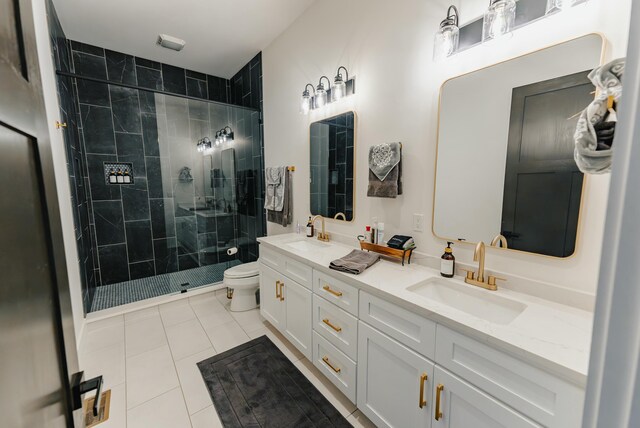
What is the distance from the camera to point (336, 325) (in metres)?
1.64

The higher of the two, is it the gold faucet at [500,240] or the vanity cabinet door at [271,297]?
the gold faucet at [500,240]

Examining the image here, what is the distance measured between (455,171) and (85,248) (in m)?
3.72

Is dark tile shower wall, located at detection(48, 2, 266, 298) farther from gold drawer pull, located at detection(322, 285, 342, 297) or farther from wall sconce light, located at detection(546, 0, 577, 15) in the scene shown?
wall sconce light, located at detection(546, 0, 577, 15)

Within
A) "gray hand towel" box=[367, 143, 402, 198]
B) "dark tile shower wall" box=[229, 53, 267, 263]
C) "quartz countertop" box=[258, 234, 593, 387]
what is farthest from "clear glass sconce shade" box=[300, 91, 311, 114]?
"quartz countertop" box=[258, 234, 593, 387]

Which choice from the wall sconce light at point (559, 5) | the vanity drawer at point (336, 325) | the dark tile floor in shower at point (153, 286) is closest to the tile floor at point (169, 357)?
the dark tile floor in shower at point (153, 286)

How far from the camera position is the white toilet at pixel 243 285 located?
2.72 metres

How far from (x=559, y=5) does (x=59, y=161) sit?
319cm

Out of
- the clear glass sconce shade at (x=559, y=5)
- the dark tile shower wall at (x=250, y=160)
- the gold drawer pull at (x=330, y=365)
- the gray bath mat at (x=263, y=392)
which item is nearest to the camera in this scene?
the clear glass sconce shade at (x=559, y=5)

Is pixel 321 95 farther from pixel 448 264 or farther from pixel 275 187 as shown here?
pixel 448 264

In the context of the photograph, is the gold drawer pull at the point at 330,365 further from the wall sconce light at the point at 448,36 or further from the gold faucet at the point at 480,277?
the wall sconce light at the point at 448,36

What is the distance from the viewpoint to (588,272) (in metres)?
1.10

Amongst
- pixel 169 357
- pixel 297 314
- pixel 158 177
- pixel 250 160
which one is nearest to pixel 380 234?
pixel 297 314

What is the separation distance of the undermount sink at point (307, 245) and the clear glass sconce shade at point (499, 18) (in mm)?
1708

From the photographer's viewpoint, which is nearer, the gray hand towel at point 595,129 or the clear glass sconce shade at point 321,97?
the gray hand towel at point 595,129
